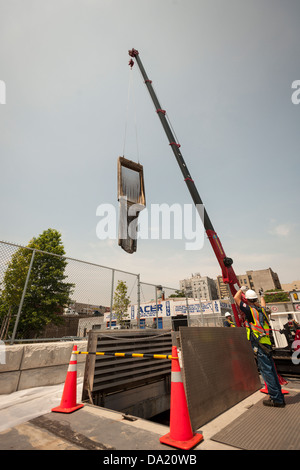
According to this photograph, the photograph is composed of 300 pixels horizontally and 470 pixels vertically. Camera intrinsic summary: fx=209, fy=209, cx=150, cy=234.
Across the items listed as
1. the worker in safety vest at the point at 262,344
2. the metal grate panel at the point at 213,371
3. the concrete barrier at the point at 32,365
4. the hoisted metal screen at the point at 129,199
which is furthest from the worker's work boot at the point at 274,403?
the hoisted metal screen at the point at 129,199

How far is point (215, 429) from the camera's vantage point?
2.62m

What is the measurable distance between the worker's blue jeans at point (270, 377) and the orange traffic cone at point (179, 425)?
1722 mm

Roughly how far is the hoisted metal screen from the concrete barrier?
10.1ft

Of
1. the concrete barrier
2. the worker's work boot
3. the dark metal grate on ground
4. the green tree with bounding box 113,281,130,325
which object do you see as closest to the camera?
the dark metal grate on ground

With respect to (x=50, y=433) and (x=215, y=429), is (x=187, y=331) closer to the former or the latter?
(x=215, y=429)

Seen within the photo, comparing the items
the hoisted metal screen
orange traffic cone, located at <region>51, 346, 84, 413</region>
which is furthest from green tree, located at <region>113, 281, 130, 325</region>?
orange traffic cone, located at <region>51, 346, 84, 413</region>

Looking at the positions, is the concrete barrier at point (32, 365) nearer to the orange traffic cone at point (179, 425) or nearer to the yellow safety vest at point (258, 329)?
the orange traffic cone at point (179, 425)

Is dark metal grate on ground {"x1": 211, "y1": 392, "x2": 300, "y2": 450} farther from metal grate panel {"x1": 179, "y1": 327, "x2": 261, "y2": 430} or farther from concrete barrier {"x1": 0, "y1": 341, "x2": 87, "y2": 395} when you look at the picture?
concrete barrier {"x1": 0, "y1": 341, "x2": 87, "y2": 395}

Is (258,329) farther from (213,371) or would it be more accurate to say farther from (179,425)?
(179,425)

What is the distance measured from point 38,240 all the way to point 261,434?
26.2 m

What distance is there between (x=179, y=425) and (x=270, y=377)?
1976 mm

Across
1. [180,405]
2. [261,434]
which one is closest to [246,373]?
[261,434]

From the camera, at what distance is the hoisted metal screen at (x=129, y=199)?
6387mm

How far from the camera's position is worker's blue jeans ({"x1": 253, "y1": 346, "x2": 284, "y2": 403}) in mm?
3346
